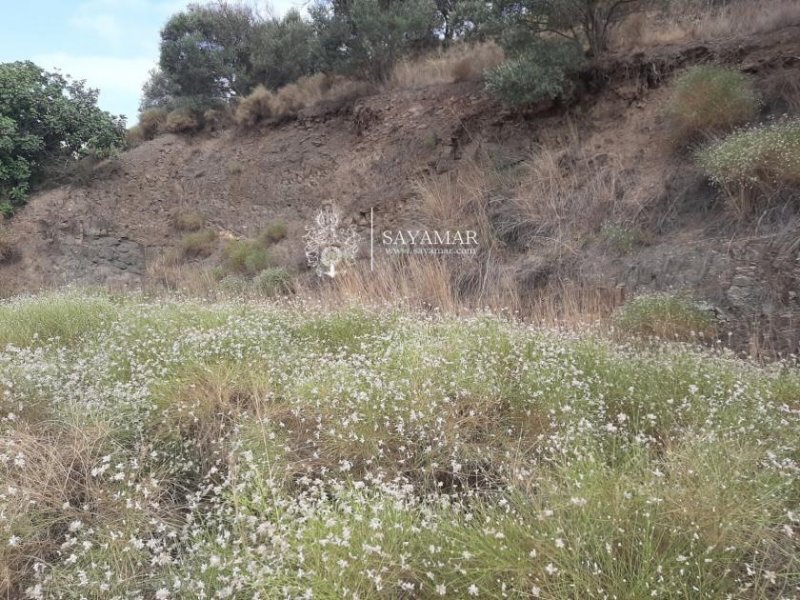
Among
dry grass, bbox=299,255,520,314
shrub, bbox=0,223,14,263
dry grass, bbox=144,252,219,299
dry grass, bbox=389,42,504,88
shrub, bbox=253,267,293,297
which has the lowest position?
dry grass, bbox=299,255,520,314

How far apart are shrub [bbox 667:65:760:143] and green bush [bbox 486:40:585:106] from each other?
1986mm

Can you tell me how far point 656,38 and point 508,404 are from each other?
9.22 m

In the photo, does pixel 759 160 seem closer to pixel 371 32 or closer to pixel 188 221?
pixel 371 32

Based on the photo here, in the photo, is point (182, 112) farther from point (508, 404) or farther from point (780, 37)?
point (508, 404)

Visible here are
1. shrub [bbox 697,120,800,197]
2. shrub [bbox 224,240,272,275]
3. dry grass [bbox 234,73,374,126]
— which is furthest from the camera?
dry grass [bbox 234,73,374,126]

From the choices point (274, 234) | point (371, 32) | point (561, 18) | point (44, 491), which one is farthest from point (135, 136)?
point (44, 491)

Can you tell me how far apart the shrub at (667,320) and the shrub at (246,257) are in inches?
301

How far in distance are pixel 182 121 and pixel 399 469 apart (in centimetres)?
1616

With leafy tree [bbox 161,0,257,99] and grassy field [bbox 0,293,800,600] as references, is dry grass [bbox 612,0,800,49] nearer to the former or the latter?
grassy field [bbox 0,293,800,600]

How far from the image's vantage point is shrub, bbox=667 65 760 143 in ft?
24.3

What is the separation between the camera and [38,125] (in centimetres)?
1484

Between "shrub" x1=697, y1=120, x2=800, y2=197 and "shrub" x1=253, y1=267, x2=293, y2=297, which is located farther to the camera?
"shrub" x1=253, y1=267, x2=293, y2=297

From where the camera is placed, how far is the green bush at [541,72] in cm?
930

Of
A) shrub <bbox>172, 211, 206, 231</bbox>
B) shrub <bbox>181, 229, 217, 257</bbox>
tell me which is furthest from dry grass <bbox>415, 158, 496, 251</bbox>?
shrub <bbox>172, 211, 206, 231</bbox>
